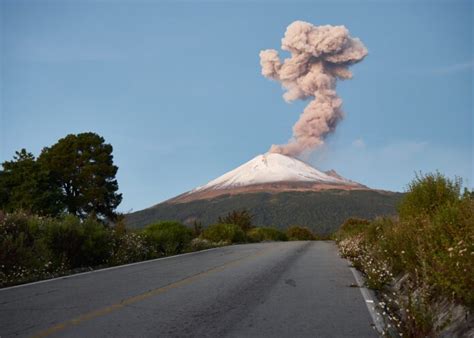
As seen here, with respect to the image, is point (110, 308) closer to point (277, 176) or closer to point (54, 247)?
point (54, 247)

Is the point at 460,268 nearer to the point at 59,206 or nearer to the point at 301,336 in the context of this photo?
the point at 301,336

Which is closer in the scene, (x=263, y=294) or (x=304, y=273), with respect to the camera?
(x=263, y=294)

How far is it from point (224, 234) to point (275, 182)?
438ft

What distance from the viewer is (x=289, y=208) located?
129250mm

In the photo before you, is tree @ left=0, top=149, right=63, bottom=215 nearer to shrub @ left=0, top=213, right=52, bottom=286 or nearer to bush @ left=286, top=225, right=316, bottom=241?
shrub @ left=0, top=213, right=52, bottom=286

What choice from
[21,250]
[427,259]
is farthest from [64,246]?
[427,259]

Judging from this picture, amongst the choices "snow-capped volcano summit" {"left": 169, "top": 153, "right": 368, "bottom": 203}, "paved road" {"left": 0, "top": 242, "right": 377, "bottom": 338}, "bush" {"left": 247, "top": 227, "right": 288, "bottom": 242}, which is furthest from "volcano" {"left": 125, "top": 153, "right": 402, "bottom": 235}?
"paved road" {"left": 0, "top": 242, "right": 377, "bottom": 338}

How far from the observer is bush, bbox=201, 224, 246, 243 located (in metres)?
36.5

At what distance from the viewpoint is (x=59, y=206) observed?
130ft

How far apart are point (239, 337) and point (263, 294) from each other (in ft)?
10.3

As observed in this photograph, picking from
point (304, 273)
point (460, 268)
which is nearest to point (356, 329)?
point (460, 268)

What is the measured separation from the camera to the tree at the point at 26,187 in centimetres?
3772

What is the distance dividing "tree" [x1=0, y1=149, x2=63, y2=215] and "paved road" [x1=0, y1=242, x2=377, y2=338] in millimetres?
29061

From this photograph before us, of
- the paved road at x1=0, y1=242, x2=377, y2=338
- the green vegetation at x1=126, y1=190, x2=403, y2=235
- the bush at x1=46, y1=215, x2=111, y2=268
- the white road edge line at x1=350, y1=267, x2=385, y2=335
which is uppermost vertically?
the green vegetation at x1=126, y1=190, x2=403, y2=235
